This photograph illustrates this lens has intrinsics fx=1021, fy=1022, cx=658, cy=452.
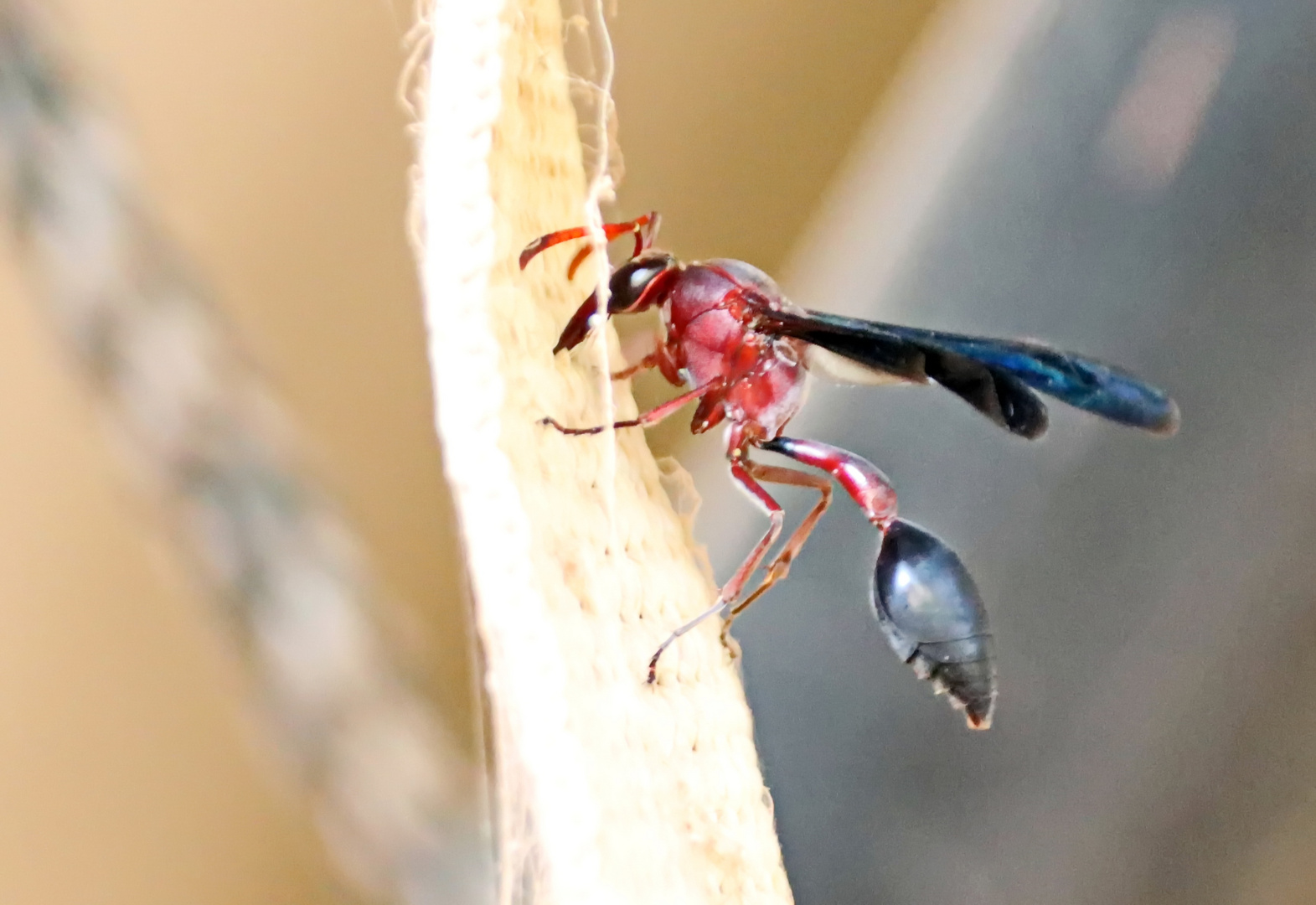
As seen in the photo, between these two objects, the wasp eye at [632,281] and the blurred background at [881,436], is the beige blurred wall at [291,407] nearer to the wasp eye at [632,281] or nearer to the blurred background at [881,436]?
the blurred background at [881,436]

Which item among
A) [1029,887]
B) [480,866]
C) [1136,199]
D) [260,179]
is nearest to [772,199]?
[1136,199]

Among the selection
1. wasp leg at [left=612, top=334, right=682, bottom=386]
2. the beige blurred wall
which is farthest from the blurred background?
wasp leg at [left=612, top=334, right=682, bottom=386]

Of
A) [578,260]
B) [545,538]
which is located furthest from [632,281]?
[545,538]

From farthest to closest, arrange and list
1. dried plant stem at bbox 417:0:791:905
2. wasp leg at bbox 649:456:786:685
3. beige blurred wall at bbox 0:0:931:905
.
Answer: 1. beige blurred wall at bbox 0:0:931:905
2. wasp leg at bbox 649:456:786:685
3. dried plant stem at bbox 417:0:791:905

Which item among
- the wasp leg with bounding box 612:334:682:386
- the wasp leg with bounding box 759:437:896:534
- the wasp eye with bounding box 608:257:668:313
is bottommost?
the wasp leg with bounding box 759:437:896:534

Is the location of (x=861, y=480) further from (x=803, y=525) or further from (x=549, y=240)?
(x=549, y=240)

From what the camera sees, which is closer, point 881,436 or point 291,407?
point 291,407

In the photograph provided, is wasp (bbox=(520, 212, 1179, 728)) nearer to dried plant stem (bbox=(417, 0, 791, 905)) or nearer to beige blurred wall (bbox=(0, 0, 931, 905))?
dried plant stem (bbox=(417, 0, 791, 905))
